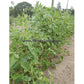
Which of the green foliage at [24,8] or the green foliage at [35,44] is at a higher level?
the green foliage at [24,8]

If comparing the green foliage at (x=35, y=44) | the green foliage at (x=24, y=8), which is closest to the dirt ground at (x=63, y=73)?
the green foliage at (x=35, y=44)

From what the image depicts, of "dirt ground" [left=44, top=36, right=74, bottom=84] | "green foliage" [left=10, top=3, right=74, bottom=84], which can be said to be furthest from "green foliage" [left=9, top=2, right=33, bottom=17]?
"dirt ground" [left=44, top=36, right=74, bottom=84]

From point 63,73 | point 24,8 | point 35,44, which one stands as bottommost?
point 63,73

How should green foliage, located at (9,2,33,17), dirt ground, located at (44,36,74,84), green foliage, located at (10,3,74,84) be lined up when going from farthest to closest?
green foliage, located at (9,2,33,17), dirt ground, located at (44,36,74,84), green foliage, located at (10,3,74,84)

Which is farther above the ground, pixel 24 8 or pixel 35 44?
pixel 24 8

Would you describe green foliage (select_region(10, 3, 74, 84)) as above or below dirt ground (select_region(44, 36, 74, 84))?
above

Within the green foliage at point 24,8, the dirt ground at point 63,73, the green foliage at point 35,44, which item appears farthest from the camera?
the green foliage at point 24,8

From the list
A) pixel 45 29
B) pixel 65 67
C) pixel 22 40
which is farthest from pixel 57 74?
pixel 22 40

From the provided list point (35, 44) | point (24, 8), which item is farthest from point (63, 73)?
point (24, 8)

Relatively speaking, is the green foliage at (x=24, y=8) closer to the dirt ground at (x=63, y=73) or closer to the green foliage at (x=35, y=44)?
the green foliage at (x=35, y=44)

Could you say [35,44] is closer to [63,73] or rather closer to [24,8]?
[63,73]

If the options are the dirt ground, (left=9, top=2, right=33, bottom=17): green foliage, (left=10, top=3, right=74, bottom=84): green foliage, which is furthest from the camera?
(left=9, top=2, right=33, bottom=17): green foliage

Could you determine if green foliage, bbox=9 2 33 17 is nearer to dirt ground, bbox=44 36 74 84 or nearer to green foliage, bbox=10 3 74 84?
green foliage, bbox=10 3 74 84

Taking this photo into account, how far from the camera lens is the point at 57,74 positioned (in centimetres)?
128
